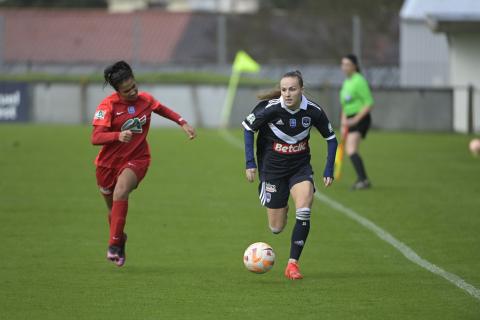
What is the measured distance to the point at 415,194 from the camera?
17.4m

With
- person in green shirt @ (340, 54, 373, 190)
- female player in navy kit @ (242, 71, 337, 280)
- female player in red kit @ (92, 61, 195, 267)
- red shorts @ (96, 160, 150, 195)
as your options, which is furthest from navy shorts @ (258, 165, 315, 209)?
person in green shirt @ (340, 54, 373, 190)

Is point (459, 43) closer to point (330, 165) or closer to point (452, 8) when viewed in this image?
point (452, 8)

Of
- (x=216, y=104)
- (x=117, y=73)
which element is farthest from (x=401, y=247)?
(x=216, y=104)

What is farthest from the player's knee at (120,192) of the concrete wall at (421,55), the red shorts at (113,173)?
the concrete wall at (421,55)

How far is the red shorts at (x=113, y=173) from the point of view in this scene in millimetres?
10391

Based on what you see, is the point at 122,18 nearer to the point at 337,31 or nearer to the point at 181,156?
the point at 337,31

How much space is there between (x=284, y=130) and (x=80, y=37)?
37681 mm

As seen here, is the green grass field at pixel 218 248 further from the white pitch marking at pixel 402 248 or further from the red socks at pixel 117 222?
the red socks at pixel 117 222

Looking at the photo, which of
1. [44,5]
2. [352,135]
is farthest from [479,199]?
[44,5]

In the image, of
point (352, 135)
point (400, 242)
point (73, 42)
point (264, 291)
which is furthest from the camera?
point (73, 42)

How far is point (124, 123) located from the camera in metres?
10.3

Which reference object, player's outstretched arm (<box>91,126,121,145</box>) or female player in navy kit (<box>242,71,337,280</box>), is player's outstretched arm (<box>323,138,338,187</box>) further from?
player's outstretched arm (<box>91,126,121,145</box>)

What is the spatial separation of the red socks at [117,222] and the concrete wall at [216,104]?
79.6 ft

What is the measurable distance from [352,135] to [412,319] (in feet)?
33.6
